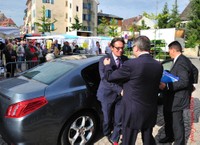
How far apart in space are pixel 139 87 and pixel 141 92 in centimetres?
7

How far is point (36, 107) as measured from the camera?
296cm

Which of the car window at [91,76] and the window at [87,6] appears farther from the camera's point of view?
the window at [87,6]

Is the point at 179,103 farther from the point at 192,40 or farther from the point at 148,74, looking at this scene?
the point at 192,40

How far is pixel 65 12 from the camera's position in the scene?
59594mm

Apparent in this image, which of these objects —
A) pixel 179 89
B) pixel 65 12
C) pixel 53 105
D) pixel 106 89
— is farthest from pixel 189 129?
pixel 65 12

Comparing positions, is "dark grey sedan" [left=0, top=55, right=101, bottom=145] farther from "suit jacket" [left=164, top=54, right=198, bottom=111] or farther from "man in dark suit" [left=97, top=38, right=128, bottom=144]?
"suit jacket" [left=164, top=54, right=198, bottom=111]

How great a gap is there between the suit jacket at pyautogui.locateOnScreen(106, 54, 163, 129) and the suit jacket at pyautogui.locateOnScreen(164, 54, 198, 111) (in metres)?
0.67

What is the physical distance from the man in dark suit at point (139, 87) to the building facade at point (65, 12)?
53541 mm

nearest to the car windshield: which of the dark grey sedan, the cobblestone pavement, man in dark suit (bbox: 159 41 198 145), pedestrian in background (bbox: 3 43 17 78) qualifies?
the dark grey sedan

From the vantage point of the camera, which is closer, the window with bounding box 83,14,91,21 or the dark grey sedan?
the dark grey sedan

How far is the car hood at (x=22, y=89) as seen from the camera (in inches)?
118

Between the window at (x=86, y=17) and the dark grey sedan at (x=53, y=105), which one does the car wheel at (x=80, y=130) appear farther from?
the window at (x=86, y=17)

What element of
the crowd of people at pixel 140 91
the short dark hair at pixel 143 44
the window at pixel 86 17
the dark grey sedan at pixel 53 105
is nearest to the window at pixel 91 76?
the dark grey sedan at pixel 53 105

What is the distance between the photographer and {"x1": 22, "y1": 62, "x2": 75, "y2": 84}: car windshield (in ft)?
11.7
